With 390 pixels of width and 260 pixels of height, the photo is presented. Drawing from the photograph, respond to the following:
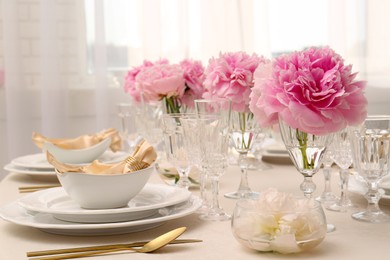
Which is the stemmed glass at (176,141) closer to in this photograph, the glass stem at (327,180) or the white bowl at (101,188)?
the white bowl at (101,188)

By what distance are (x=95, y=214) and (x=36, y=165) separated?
65 centimetres

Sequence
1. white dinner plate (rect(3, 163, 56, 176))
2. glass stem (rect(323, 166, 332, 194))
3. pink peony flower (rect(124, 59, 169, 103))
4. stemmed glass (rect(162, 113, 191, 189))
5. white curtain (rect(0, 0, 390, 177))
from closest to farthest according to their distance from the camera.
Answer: stemmed glass (rect(162, 113, 191, 189)) → glass stem (rect(323, 166, 332, 194)) → white dinner plate (rect(3, 163, 56, 176)) → pink peony flower (rect(124, 59, 169, 103)) → white curtain (rect(0, 0, 390, 177))

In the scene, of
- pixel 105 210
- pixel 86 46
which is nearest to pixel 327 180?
pixel 105 210

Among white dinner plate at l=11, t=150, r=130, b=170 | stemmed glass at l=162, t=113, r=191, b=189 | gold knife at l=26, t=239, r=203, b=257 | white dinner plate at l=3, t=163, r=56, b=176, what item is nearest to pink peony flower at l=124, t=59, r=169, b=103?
white dinner plate at l=11, t=150, r=130, b=170

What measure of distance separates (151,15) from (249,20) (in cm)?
53

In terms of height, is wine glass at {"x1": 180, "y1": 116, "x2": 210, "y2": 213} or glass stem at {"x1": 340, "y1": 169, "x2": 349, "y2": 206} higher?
wine glass at {"x1": 180, "y1": 116, "x2": 210, "y2": 213}

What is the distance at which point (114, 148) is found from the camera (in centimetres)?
192

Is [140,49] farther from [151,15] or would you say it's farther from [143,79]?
[143,79]

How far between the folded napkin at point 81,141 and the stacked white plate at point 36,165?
0.13ft

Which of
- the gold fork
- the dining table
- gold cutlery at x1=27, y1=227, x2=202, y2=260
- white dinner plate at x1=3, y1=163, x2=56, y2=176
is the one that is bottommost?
the dining table

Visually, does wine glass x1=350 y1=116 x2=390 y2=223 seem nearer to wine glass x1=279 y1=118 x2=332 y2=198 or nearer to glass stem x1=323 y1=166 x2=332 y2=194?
wine glass x1=279 y1=118 x2=332 y2=198

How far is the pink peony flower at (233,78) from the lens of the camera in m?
1.46

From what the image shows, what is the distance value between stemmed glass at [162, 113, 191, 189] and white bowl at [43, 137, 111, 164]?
0.47 meters

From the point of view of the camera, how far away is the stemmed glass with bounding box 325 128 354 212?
131 cm
